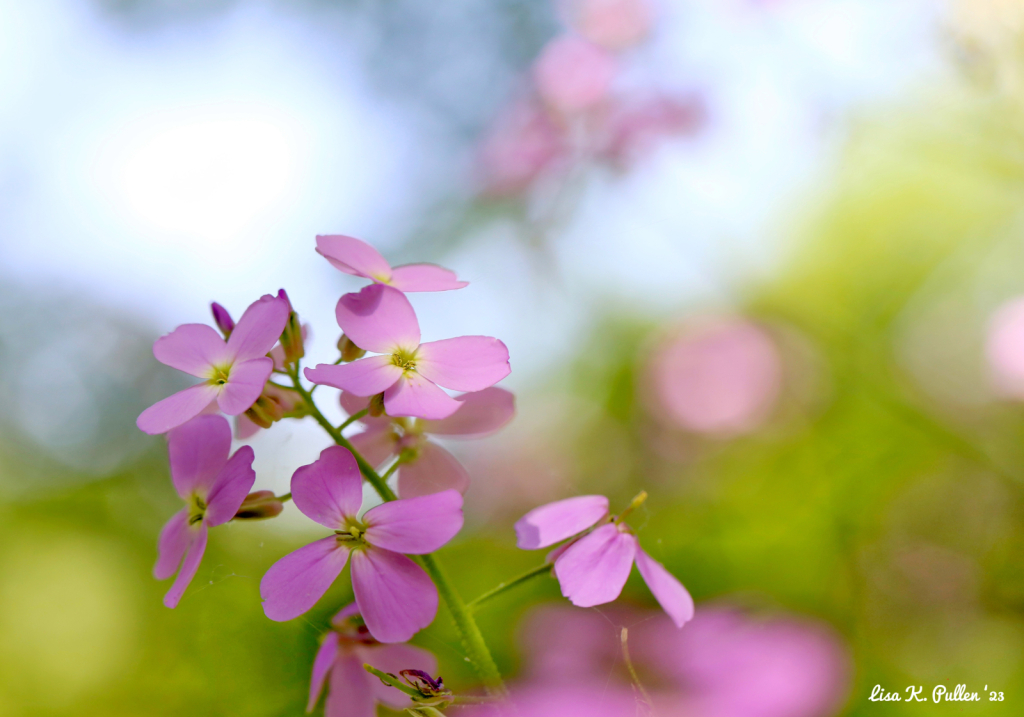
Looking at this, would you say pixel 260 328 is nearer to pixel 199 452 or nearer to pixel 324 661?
pixel 199 452

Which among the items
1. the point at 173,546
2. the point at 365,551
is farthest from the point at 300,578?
the point at 173,546

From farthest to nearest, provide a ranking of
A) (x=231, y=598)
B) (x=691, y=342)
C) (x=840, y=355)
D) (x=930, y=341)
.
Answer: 1. (x=691, y=342)
2. (x=930, y=341)
3. (x=840, y=355)
4. (x=231, y=598)

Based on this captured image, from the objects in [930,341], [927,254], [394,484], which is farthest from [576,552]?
[927,254]

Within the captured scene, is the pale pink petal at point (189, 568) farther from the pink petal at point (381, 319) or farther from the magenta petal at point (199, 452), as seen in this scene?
the pink petal at point (381, 319)

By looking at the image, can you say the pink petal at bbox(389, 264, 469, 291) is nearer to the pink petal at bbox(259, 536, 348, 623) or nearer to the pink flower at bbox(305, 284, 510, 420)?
the pink flower at bbox(305, 284, 510, 420)

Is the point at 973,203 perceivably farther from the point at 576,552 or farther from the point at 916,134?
the point at 576,552

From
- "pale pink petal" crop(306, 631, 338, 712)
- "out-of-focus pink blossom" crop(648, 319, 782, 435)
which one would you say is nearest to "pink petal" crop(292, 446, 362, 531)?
"pale pink petal" crop(306, 631, 338, 712)
